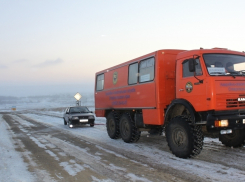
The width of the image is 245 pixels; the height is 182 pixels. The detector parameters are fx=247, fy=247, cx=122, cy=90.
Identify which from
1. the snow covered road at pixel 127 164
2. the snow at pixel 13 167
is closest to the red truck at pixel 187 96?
the snow covered road at pixel 127 164

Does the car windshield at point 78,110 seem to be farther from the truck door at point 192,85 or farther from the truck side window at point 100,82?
the truck door at point 192,85

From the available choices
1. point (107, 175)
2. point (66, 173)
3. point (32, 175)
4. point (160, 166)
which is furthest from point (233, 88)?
point (32, 175)

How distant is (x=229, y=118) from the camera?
20.1 ft

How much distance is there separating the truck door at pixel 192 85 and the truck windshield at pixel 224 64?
0.23m

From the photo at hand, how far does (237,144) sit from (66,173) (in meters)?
5.34

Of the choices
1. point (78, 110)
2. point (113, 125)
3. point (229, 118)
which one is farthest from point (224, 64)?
point (78, 110)

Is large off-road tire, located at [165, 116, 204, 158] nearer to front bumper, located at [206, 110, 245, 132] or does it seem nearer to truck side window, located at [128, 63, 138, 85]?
front bumper, located at [206, 110, 245, 132]

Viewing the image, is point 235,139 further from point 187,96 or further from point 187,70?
point 187,70

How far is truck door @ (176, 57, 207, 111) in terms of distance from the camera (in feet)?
20.7

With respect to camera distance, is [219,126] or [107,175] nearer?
[107,175]

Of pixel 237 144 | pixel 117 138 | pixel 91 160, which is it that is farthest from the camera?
pixel 117 138

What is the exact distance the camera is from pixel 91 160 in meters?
6.63

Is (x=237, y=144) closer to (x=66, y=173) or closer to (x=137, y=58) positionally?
(x=137, y=58)

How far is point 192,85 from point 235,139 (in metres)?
2.56
